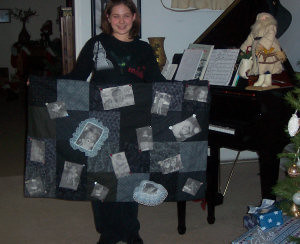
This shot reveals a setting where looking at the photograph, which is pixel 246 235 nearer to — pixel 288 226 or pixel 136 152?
pixel 288 226

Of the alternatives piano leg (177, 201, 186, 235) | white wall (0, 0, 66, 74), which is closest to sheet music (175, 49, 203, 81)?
piano leg (177, 201, 186, 235)

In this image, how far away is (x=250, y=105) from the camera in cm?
231

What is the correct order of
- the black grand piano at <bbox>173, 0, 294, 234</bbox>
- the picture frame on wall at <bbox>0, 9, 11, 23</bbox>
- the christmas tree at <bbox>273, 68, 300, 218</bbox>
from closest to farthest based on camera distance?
the christmas tree at <bbox>273, 68, 300, 218</bbox>
the black grand piano at <bbox>173, 0, 294, 234</bbox>
the picture frame on wall at <bbox>0, 9, 11, 23</bbox>

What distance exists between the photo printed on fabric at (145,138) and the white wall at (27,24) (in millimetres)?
7211

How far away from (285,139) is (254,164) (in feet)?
5.51

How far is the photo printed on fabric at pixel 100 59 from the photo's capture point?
2.12 meters

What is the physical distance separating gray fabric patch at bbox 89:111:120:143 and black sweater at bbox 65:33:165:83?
0.19 m

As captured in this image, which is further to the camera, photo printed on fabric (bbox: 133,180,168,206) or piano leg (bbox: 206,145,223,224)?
piano leg (bbox: 206,145,223,224)

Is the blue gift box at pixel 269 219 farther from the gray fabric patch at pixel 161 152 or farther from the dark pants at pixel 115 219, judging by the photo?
the dark pants at pixel 115 219

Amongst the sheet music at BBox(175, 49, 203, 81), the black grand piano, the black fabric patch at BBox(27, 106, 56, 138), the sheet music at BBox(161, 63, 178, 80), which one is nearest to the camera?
the black fabric patch at BBox(27, 106, 56, 138)

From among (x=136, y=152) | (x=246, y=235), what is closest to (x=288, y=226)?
(x=246, y=235)

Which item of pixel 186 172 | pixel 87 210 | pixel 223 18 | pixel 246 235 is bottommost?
pixel 87 210

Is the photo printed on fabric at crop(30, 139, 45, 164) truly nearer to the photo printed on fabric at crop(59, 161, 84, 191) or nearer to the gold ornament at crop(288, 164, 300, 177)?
the photo printed on fabric at crop(59, 161, 84, 191)

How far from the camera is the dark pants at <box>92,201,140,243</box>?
2.21 meters
